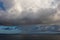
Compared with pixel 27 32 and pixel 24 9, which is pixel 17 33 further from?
pixel 24 9

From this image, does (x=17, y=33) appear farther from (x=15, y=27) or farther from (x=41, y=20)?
(x=41, y=20)

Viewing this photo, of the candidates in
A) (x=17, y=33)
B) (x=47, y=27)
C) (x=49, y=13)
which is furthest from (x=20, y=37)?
(x=49, y=13)

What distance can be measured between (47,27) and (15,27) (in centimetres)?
25

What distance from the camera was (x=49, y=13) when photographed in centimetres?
134

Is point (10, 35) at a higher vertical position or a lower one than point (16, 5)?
lower

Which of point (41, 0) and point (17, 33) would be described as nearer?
point (17, 33)

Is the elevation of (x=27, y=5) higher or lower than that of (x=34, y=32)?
higher

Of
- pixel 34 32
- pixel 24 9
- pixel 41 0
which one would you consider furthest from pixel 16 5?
pixel 34 32

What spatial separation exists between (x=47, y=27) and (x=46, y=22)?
0.09 meters

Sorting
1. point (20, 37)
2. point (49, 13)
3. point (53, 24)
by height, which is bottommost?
point (20, 37)

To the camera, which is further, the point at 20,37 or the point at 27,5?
the point at 27,5

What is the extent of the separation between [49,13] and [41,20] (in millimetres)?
100

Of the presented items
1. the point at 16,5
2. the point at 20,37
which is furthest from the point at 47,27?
the point at 16,5

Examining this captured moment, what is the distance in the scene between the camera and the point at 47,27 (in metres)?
1.21
